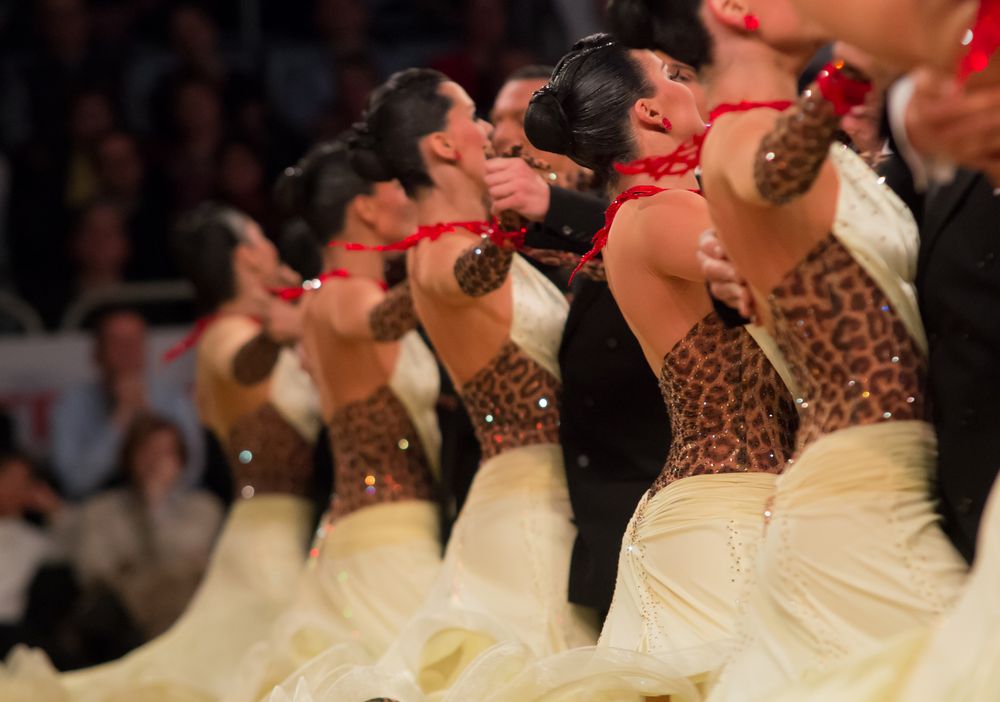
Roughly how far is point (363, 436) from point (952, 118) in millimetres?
2518

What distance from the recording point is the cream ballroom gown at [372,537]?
13.5 feet

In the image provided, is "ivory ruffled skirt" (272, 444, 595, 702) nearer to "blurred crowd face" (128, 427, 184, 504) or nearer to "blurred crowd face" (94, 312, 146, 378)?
"blurred crowd face" (128, 427, 184, 504)

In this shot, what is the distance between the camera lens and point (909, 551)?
2.27 meters

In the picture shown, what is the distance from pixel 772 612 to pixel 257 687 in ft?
6.38

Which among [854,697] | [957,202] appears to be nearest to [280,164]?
[957,202]

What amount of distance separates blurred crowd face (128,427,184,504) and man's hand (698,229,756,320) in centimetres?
401

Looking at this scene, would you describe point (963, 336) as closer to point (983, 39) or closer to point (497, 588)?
point (983, 39)

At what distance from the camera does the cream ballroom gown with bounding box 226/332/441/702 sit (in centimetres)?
411

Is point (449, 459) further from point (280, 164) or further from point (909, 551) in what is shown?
point (280, 164)

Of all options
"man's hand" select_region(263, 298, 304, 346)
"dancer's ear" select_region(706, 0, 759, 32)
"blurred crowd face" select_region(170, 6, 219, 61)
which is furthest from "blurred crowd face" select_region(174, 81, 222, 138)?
"dancer's ear" select_region(706, 0, 759, 32)

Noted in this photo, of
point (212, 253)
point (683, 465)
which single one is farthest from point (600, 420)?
point (212, 253)

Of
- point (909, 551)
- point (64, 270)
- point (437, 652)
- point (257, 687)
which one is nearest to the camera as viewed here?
point (909, 551)

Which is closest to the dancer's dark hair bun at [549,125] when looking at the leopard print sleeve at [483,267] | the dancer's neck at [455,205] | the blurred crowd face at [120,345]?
the leopard print sleeve at [483,267]

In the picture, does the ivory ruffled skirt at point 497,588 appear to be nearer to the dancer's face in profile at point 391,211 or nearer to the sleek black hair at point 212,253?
the dancer's face in profile at point 391,211
